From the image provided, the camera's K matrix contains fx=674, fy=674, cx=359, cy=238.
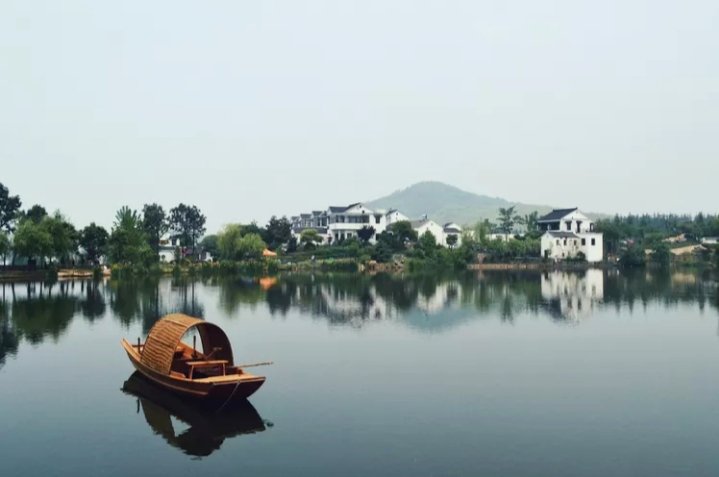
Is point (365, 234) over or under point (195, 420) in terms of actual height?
over

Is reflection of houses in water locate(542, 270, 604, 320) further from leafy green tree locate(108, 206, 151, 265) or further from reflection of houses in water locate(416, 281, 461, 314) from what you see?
leafy green tree locate(108, 206, 151, 265)

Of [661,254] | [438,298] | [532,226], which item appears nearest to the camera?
[438,298]

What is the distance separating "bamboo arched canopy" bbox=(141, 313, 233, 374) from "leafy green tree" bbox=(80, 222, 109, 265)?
52.9m

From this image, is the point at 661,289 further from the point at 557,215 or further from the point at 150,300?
the point at 557,215

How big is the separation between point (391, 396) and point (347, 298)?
26.6 m

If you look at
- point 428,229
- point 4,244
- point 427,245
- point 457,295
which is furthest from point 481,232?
point 4,244

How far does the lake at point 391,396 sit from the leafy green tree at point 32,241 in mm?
21897

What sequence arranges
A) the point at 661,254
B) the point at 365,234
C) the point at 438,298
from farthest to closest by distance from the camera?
the point at 365,234 < the point at 661,254 < the point at 438,298

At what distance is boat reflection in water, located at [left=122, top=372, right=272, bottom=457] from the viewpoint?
15352 mm

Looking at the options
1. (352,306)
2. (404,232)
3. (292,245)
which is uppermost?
(404,232)

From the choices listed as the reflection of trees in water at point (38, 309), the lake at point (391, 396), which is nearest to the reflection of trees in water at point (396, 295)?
the lake at point (391, 396)

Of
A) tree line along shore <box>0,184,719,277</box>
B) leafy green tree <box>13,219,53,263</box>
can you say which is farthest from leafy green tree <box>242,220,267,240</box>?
leafy green tree <box>13,219,53,263</box>

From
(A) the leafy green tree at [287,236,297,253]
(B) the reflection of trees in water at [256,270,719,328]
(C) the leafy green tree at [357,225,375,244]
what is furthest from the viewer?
(C) the leafy green tree at [357,225,375,244]

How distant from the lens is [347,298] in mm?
45375
